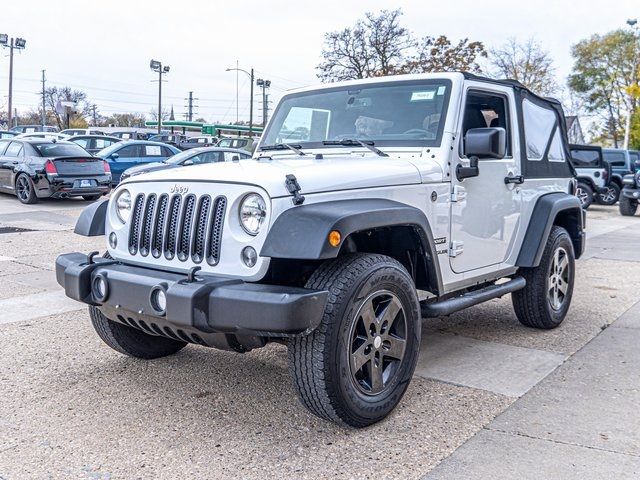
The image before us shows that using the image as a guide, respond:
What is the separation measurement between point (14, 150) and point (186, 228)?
47.7ft

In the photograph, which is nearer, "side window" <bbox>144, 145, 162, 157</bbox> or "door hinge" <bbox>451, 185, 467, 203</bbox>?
"door hinge" <bbox>451, 185, 467, 203</bbox>

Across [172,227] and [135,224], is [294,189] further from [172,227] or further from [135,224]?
[135,224]

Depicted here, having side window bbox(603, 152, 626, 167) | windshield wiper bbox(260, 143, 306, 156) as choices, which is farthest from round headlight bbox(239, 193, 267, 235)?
side window bbox(603, 152, 626, 167)

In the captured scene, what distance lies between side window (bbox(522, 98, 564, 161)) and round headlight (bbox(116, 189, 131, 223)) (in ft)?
10.3

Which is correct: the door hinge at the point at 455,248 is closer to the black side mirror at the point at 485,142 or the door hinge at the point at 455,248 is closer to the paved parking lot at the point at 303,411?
the black side mirror at the point at 485,142

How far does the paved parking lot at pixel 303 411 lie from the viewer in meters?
3.29

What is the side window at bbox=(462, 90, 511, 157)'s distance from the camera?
4.78 m

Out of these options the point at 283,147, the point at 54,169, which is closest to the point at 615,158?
the point at 54,169

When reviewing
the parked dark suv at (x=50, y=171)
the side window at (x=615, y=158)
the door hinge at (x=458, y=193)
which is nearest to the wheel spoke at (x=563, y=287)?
the door hinge at (x=458, y=193)

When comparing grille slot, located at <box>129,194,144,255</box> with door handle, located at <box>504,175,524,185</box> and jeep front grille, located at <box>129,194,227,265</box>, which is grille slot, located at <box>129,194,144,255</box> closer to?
jeep front grille, located at <box>129,194,227,265</box>

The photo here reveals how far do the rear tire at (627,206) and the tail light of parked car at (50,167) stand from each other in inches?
567

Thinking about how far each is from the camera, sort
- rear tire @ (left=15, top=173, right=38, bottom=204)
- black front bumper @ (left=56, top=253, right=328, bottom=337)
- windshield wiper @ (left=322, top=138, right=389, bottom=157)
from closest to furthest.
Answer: black front bumper @ (left=56, top=253, right=328, bottom=337) < windshield wiper @ (left=322, top=138, right=389, bottom=157) < rear tire @ (left=15, top=173, right=38, bottom=204)

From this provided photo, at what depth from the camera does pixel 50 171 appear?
15.5 m

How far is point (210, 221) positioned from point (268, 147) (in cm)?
167
